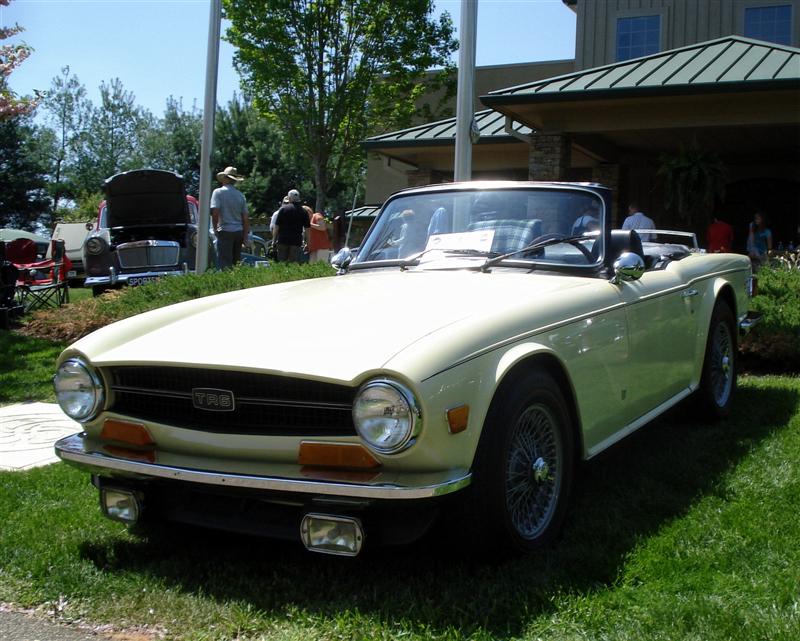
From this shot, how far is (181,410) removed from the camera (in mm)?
3205

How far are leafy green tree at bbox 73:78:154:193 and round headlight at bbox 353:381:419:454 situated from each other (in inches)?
2219

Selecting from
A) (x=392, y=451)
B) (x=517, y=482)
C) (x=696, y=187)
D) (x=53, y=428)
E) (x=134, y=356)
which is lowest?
(x=53, y=428)

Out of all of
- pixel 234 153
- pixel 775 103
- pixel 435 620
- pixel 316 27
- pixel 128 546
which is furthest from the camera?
pixel 234 153

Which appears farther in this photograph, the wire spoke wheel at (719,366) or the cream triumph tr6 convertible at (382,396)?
the wire spoke wheel at (719,366)

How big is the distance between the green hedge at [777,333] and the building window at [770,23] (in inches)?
549

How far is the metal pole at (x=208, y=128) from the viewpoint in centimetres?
1195

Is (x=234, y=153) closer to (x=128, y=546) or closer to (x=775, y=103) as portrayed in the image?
(x=775, y=103)

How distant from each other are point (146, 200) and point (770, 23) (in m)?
14.6

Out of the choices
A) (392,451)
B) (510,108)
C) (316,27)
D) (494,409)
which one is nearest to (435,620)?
(392,451)

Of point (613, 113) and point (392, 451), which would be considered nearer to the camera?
point (392, 451)

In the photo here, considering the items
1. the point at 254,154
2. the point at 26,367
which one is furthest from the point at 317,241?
the point at 254,154

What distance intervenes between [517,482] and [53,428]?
3893 millimetres

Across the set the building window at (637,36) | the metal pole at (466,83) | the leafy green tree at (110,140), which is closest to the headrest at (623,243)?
the metal pole at (466,83)

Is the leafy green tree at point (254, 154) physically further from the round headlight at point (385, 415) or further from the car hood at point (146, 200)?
the round headlight at point (385, 415)
